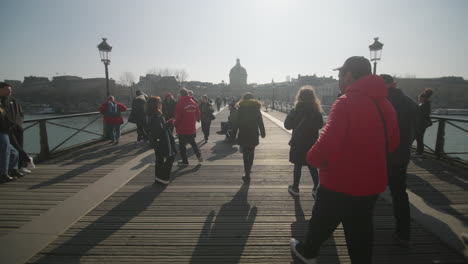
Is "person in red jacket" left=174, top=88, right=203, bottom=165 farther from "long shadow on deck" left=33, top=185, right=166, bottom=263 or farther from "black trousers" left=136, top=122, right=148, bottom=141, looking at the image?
"black trousers" left=136, top=122, right=148, bottom=141

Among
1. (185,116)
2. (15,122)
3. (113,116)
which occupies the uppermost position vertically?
(185,116)

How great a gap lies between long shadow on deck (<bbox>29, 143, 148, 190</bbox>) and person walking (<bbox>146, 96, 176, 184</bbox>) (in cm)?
224

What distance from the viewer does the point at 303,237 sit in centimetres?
293

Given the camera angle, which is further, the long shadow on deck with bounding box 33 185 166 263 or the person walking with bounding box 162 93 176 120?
the person walking with bounding box 162 93 176 120

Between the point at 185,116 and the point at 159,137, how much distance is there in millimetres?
1271

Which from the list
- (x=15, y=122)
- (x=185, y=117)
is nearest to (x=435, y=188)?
(x=185, y=117)

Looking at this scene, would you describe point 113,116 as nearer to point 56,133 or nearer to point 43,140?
point 43,140

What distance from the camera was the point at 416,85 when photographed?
68.4 m

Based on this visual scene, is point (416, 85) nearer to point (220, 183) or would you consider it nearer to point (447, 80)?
point (447, 80)

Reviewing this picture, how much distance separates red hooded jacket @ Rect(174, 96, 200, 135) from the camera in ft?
18.7

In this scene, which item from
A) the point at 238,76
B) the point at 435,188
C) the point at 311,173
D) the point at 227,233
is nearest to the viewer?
the point at 227,233

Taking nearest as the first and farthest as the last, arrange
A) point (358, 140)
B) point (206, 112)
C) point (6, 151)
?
1. point (358, 140)
2. point (6, 151)
3. point (206, 112)

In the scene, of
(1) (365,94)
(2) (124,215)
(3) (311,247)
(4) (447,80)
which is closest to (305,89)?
(1) (365,94)

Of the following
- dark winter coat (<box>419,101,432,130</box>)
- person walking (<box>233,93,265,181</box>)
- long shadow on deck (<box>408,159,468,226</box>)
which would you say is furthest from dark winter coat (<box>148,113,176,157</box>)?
dark winter coat (<box>419,101,432,130</box>)
